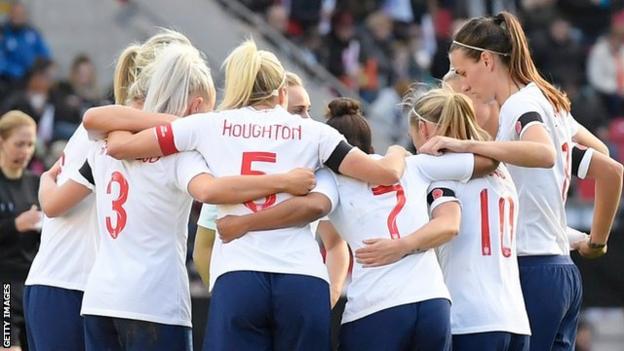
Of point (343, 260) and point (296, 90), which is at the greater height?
point (296, 90)

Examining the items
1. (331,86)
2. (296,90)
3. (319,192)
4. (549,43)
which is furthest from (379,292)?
(549,43)

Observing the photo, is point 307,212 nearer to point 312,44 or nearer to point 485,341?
point 485,341

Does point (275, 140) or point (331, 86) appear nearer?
point (275, 140)

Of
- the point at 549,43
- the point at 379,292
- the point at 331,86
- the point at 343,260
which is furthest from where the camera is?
the point at 549,43

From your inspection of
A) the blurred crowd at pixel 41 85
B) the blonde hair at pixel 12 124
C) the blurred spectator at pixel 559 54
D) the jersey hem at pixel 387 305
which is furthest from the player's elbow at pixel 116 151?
the blurred spectator at pixel 559 54

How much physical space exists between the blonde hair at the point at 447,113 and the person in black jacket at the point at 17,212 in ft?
9.51

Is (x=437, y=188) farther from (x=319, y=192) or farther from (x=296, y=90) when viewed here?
(x=296, y=90)

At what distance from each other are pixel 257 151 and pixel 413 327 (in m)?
1.02

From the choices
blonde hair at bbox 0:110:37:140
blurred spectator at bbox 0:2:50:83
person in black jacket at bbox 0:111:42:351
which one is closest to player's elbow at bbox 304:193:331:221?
person in black jacket at bbox 0:111:42:351

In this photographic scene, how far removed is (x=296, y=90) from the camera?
685 centimetres

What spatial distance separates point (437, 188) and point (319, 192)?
0.57 m

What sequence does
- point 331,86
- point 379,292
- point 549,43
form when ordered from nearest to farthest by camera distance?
point 379,292 < point 331,86 < point 549,43

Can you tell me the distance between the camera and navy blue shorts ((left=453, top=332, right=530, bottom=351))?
243 inches

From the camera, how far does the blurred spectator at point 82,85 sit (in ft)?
48.2
